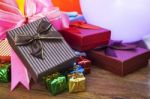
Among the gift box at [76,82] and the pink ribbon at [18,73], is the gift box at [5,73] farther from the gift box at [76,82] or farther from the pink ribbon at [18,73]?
the gift box at [76,82]

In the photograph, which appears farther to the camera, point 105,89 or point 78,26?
point 78,26

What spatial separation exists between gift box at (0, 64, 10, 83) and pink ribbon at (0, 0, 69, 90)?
0.04 feet

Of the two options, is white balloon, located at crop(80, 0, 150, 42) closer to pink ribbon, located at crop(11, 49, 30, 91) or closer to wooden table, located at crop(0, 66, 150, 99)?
wooden table, located at crop(0, 66, 150, 99)

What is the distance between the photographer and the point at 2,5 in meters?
0.57

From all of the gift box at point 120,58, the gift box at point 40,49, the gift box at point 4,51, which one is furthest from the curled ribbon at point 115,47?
the gift box at point 4,51

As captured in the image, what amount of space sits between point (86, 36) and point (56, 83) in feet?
0.51

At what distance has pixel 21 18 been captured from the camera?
22.8 inches

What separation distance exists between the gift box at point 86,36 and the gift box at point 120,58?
23mm

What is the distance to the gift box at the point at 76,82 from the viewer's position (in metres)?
0.49

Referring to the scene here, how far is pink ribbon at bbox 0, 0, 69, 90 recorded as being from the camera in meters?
0.54

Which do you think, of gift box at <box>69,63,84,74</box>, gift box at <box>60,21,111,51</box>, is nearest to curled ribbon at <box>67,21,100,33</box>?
gift box at <box>60,21,111,51</box>

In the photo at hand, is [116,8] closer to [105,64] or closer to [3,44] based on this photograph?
[105,64]

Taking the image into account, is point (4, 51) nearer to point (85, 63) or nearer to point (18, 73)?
point (18, 73)

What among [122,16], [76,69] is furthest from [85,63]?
[122,16]
